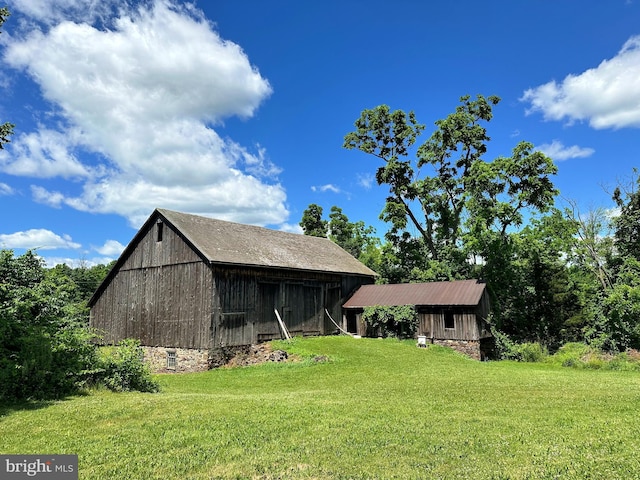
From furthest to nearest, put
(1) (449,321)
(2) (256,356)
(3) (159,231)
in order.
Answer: (1) (449,321)
(3) (159,231)
(2) (256,356)

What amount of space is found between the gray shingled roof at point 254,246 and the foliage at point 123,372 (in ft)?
30.9

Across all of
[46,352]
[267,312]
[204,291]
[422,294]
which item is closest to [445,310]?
[422,294]

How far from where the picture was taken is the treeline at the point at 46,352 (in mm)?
10984

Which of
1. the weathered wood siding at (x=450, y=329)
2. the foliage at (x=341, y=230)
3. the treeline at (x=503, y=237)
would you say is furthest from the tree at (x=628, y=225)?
the foliage at (x=341, y=230)

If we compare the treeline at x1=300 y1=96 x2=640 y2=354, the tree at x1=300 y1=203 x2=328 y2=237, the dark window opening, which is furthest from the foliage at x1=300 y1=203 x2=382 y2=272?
the dark window opening

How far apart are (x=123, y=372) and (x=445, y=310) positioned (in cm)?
2101

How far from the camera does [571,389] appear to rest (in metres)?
13.2

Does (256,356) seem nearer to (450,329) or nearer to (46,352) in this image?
(450,329)

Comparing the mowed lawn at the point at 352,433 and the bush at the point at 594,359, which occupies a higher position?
the mowed lawn at the point at 352,433

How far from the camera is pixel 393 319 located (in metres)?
30.2

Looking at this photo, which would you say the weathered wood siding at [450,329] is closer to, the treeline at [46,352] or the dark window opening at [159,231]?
the dark window opening at [159,231]

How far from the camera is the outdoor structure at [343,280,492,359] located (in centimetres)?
2741

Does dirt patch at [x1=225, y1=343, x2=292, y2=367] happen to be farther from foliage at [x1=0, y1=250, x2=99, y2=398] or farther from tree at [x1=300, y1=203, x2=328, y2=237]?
tree at [x1=300, y1=203, x2=328, y2=237]

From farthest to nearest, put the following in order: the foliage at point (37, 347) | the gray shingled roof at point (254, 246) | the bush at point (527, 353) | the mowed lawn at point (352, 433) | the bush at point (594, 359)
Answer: the bush at point (527, 353) → the gray shingled roof at point (254, 246) → the bush at point (594, 359) → the foliage at point (37, 347) → the mowed lawn at point (352, 433)
